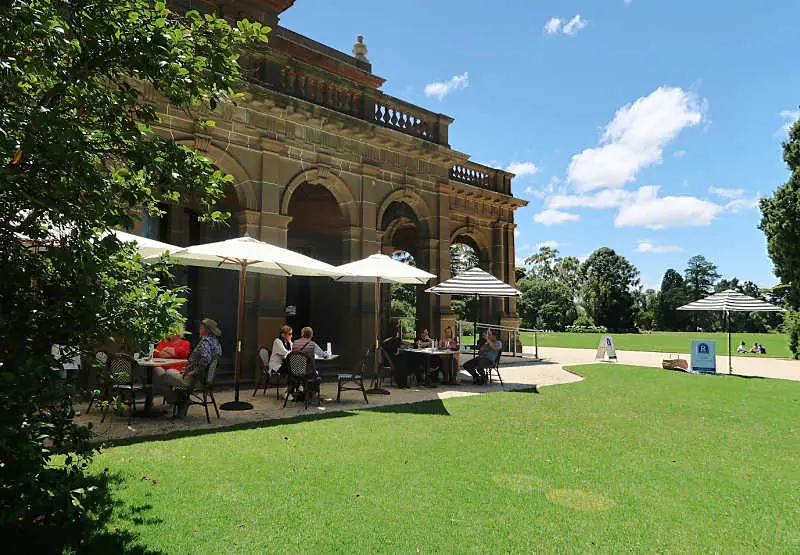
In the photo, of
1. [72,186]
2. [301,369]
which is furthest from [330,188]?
[72,186]

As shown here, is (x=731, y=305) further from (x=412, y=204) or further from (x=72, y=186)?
(x=72, y=186)

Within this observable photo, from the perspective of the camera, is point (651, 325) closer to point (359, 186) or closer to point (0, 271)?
point (359, 186)

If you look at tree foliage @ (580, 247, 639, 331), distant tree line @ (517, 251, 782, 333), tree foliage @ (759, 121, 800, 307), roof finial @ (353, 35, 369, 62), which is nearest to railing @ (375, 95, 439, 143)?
roof finial @ (353, 35, 369, 62)

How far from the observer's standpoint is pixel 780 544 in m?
3.44

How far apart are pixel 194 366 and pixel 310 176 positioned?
628cm

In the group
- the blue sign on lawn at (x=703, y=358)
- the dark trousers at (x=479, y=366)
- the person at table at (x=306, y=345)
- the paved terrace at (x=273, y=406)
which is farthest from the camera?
the blue sign on lawn at (x=703, y=358)

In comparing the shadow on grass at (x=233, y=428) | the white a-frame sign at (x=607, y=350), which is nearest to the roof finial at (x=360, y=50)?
the shadow on grass at (x=233, y=428)

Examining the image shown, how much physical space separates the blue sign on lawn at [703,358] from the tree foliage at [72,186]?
1651cm

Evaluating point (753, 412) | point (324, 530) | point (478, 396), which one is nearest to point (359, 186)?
point (478, 396)

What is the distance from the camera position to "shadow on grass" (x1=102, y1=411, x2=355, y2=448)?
594cm

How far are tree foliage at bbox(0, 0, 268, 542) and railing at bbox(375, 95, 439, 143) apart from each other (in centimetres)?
1110

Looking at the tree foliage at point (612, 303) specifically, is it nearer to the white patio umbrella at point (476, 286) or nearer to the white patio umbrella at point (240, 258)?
the white patio umbrella at point (476, 286)

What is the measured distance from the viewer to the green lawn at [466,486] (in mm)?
3447

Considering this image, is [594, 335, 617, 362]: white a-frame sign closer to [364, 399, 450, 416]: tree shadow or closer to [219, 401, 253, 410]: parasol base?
[364, 399, 450, 416]: tree shadow
